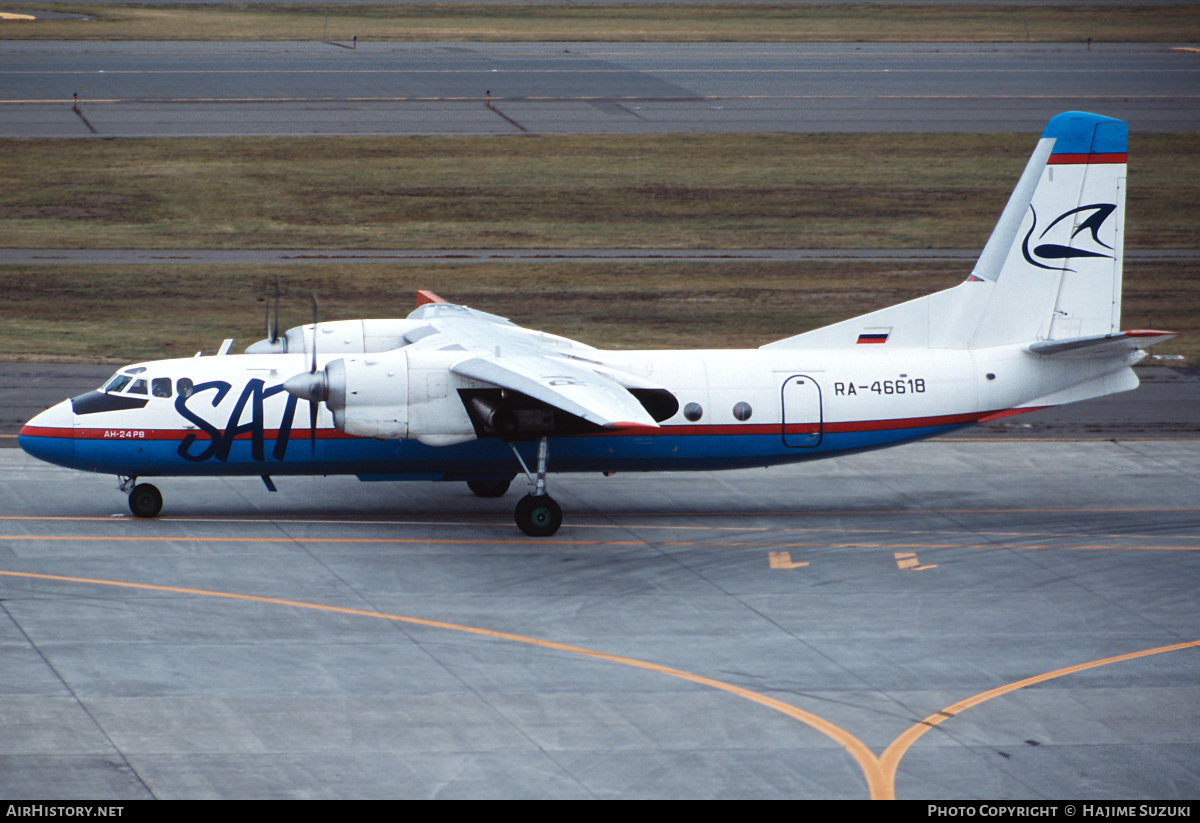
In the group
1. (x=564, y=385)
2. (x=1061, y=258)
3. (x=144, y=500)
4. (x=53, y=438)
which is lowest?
(x=144, y=500)

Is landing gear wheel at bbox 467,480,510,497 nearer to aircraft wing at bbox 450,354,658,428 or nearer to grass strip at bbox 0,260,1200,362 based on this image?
aircraft wing at bbox 450,354,658,428

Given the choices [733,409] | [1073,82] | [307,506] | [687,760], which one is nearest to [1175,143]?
[1073,82]

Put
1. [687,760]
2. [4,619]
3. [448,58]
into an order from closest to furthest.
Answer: [687,760], [4,619], [448,58]

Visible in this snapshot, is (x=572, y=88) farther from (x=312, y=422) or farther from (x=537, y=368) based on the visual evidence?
(x=537, y=368)

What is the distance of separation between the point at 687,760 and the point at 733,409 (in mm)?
10382

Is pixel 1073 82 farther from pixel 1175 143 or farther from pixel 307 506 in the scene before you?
pixel 307 506

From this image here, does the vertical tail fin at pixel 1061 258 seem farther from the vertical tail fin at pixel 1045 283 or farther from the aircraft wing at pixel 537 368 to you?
the aircraft wing at pixel 537 368

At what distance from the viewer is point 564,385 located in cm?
2231

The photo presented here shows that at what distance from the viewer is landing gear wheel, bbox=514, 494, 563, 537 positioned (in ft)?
79.9

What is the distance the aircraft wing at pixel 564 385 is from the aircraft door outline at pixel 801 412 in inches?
163

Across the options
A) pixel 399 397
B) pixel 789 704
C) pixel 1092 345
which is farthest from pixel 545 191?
pixel 789 704

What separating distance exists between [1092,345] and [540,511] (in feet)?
36.7

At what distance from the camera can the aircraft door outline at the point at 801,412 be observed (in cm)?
2556
